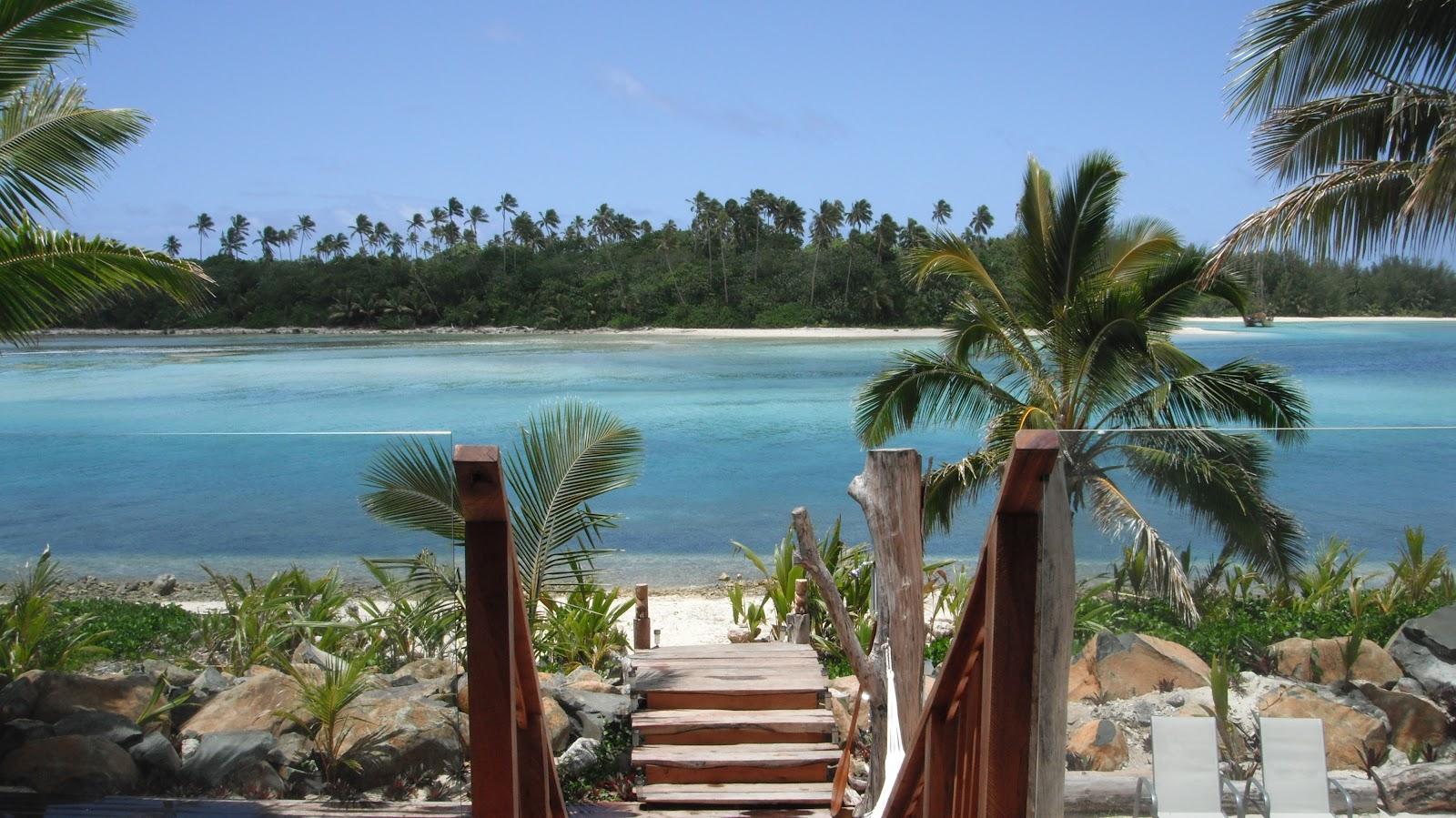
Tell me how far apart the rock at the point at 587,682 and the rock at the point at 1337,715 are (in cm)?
441

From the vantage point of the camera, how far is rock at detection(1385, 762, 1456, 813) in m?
4.26

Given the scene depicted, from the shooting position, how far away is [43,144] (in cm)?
623

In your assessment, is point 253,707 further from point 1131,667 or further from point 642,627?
point 642,627

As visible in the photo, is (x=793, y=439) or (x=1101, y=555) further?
(x=793, y=439)

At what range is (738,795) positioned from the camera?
6.38 m

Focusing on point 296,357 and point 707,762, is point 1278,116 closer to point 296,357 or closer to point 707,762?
point 707,762

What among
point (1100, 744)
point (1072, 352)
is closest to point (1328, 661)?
point (1100, 744)

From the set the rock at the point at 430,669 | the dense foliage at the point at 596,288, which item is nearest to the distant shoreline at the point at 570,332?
the dense foliage at the point at 596,288

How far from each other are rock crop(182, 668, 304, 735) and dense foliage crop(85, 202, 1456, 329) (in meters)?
51.7

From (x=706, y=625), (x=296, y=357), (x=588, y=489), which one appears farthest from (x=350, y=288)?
→ (x=588, y=489)

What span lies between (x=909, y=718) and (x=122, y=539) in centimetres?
327

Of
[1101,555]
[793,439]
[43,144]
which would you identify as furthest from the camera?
[793,439]

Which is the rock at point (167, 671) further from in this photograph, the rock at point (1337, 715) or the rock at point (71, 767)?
the rock at point (1337, 715)

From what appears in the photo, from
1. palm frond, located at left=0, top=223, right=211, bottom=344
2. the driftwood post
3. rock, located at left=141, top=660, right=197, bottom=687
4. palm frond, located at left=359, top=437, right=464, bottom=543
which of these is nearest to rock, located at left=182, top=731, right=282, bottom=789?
rock, located at left=141, top=660, right=197, bottom=687
